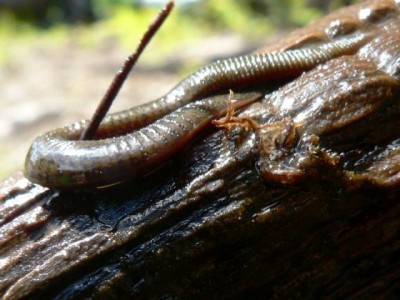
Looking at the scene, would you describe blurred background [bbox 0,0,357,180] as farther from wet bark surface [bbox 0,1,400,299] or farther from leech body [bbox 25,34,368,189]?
wet bark surface [bbox 0,1,400,299]

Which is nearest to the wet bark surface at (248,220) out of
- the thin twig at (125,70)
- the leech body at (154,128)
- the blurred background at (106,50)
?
the leech body at (154,128)

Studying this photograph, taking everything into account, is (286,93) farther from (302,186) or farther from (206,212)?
(206,212)

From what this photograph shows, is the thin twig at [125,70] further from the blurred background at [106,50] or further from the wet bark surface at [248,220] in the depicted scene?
the blurred background at [106,50]

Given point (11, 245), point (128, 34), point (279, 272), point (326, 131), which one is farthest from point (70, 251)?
point (128, 34)

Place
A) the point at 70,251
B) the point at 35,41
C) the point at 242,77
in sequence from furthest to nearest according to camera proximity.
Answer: the point at 35,41 < the point at 242,77 < the point at 70,251

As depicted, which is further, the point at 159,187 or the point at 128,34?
the point at 128,34

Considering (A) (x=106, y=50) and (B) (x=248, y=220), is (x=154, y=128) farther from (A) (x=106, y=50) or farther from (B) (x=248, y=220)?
(A) (x=106, y=50)

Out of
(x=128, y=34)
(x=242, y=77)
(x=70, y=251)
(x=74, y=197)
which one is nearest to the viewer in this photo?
(x=70, y=251)
